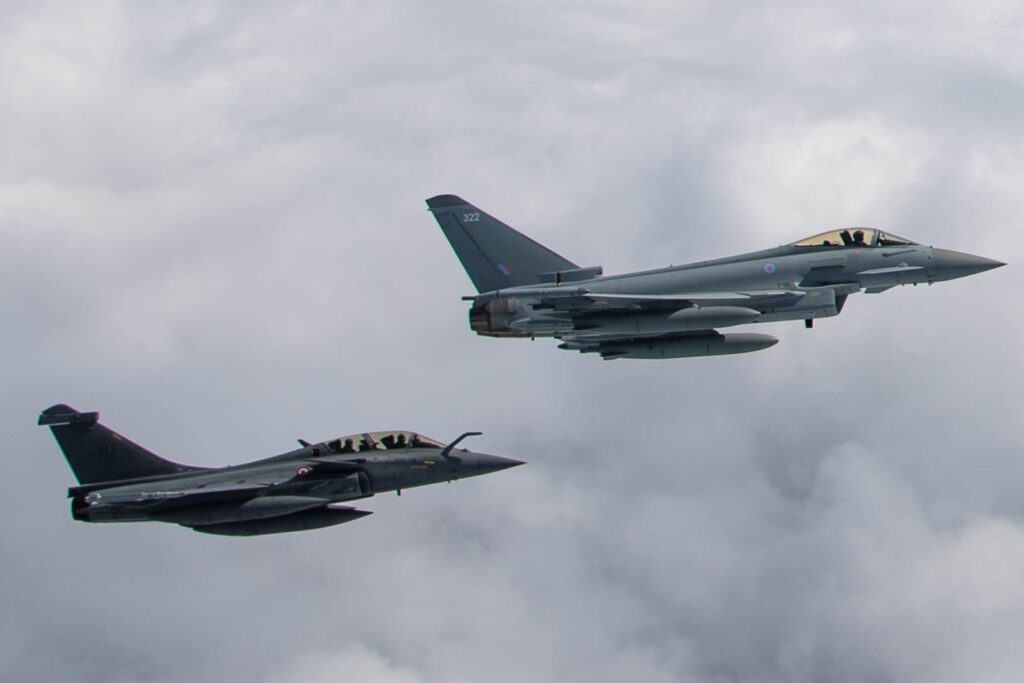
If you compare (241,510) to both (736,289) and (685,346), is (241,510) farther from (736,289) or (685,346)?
(736,289)

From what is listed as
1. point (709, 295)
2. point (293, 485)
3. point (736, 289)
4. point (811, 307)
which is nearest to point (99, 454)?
point (293, 485)

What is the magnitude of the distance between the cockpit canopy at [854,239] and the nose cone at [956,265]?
134 cm

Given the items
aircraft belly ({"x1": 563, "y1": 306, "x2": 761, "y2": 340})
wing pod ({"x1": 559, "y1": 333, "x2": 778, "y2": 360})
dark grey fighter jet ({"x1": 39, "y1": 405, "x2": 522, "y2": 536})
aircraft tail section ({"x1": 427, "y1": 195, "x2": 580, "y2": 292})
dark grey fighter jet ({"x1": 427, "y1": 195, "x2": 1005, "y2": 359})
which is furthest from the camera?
aircraft tail section ({"x1": 427, "y1": 195, "x2": 580, "y2": 292})

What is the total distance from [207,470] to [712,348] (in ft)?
59.5

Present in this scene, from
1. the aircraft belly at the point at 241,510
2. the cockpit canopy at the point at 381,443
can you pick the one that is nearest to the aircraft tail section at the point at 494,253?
the cockpit canopy at the point at 381,443

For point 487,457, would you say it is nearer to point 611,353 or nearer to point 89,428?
point 611,353

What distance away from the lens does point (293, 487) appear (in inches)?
1873

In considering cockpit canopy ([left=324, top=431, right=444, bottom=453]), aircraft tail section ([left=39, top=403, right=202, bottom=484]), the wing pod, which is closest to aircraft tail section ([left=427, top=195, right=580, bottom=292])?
the wing pod

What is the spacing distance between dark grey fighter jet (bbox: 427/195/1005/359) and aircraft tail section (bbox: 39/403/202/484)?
492 inches

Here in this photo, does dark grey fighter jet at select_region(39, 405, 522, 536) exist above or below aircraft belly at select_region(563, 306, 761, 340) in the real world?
below

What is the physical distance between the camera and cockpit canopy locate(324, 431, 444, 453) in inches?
1912

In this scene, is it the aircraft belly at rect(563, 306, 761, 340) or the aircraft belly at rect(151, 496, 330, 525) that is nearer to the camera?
the aircraft belly at rect(151, 496, 330, 525)

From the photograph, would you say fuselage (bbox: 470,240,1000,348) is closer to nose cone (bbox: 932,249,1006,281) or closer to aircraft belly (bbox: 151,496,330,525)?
nose cone (bbox: 932,249,1006,281)

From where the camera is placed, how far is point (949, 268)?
49.4m
